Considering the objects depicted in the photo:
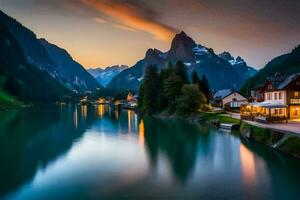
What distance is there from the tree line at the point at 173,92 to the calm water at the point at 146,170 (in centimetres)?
4286

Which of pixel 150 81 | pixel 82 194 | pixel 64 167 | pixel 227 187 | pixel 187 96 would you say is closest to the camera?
pixel 82 194

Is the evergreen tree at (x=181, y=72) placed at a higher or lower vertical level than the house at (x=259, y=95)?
higher

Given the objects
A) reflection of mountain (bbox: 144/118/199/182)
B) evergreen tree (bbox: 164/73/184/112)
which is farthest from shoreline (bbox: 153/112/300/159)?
evergreen tree (bbox: 164/73/184/112)

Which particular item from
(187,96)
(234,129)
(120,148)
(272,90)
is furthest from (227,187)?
(187,96)

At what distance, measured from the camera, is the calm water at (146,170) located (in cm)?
2788

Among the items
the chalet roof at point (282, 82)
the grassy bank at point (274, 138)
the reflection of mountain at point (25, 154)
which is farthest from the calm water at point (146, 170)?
the chalet roof at point (282, 82)

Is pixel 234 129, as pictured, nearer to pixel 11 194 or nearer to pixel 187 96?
pixel 187 96

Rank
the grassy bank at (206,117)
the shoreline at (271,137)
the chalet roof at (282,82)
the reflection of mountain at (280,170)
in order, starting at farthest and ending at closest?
the grassy bank at (206,117)
the chalet roof at (282,82)
the shoreline at (271,137)
the reflection of mountain at (280,170)

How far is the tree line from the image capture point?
333 ft

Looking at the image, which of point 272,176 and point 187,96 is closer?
point 272,176

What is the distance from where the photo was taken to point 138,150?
164 feet

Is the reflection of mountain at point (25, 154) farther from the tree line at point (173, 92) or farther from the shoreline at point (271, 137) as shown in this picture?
the tree line at point (173, 92)

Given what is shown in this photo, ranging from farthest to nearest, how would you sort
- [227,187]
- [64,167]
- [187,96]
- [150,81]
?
[150,81]
[187,96]
[64,167]
[227,187]

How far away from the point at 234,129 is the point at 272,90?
13148mm
